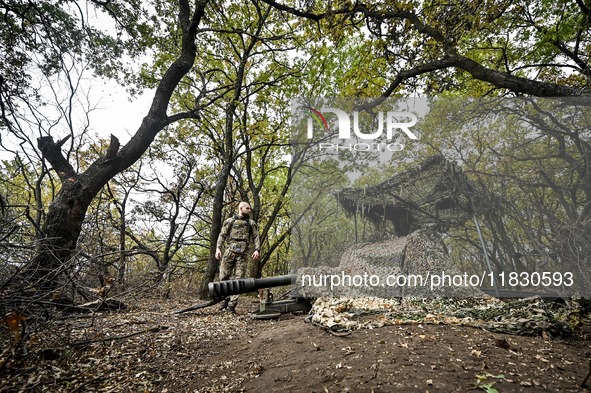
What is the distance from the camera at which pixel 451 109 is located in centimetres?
539

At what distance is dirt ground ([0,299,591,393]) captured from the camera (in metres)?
1.48

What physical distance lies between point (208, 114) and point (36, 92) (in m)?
5.58

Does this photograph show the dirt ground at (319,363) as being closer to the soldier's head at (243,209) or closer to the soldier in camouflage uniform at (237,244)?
the soldier in camouflage uniform at (237,244)

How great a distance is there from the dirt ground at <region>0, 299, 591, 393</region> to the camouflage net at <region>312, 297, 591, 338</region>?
0.38 feet

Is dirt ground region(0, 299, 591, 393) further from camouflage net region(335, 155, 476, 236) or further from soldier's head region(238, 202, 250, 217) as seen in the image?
soldier's head region(238, 202, 250, 217)

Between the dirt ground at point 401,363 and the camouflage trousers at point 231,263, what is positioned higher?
the camouflage trousers at point 231,263

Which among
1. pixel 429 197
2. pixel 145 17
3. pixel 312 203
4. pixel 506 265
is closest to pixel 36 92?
pixel 145 17

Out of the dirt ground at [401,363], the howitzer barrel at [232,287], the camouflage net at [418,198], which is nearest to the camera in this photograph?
the dirt ground at [401,363]

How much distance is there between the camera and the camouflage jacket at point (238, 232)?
5312 millimetres

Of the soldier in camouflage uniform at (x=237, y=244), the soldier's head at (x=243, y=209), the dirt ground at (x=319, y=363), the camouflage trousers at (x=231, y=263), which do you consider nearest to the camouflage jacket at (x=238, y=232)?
the soldier in camouflage uniform at (x=237, y=244)

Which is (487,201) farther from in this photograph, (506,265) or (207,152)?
(207,152)

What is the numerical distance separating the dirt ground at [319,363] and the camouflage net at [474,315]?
115 millimetres

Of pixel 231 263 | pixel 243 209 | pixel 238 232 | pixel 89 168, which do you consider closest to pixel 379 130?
pixel 243 209

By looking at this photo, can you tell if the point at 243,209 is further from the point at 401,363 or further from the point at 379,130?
the point at 401,363
